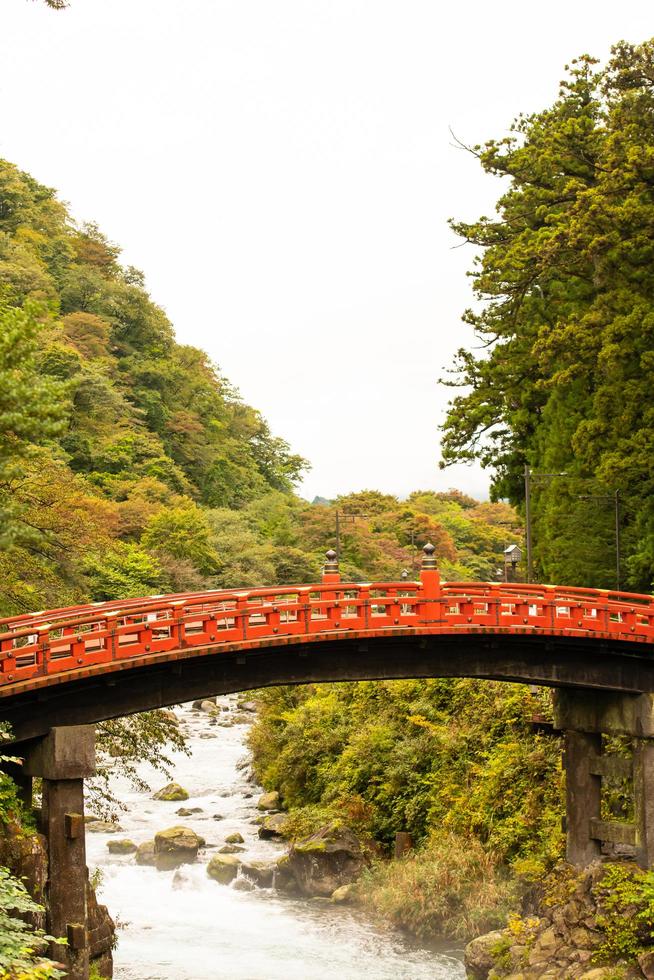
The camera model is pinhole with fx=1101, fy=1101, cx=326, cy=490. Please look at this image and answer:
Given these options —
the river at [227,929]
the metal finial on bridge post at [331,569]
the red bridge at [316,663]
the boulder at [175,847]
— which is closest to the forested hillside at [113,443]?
the red bridge at [316,663]

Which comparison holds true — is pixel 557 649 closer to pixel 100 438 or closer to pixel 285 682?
pixel 285 682

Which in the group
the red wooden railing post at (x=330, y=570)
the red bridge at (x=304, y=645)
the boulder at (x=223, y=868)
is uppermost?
the red wooden railing post at (x=330, y=570)

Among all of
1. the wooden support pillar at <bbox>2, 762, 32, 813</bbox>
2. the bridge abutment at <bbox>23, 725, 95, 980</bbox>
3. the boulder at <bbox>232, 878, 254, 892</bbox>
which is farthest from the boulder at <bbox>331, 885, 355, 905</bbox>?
the bridge abutment at <bbox>23, 725, 95, 980</bbox>

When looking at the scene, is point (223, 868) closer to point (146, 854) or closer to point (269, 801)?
point (146, 854)

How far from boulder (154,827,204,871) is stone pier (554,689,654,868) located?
41.6 feet

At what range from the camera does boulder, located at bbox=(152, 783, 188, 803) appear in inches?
1602

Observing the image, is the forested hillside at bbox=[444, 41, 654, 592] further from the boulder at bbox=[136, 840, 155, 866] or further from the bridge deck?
the boulder at bbox=[136, 840, 155, 866]

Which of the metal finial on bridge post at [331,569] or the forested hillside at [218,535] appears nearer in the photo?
the metal finial on bridge post at [331,569]

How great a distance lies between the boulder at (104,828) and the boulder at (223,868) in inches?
191

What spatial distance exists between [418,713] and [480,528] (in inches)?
2601

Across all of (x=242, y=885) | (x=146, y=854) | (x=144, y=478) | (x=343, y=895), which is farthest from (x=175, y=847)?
(x=144, y=478)

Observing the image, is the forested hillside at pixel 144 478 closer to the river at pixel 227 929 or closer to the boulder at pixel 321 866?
the river at pixel 227 929

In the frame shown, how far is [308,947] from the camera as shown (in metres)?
28.2

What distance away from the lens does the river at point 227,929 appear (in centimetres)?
2683
